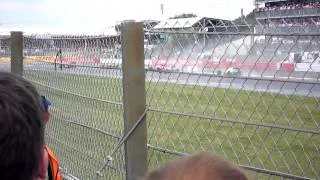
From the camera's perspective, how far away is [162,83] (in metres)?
Result: 3.10

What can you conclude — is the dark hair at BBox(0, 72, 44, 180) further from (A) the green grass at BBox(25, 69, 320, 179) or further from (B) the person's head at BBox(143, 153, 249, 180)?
(A) the green grass at BBox(25, 69, 320, 179)

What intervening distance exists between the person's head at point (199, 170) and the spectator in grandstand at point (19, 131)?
1.22ft

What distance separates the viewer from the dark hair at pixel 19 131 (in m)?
1.25

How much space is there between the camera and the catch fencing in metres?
2.37

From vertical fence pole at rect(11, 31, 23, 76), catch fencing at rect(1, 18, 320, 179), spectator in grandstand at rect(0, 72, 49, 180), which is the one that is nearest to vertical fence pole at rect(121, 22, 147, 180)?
catch fencing at rect(1, 18, 320, 179)

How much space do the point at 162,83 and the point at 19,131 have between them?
189 cm

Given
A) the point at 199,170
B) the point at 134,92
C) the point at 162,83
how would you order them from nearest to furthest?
the point at 199,170 → the point at 134,92 → the point at 162,83

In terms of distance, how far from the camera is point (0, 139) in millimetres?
1234

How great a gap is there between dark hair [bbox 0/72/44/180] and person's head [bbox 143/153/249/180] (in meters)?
0.37

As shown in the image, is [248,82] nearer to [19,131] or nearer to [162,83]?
[162,83]

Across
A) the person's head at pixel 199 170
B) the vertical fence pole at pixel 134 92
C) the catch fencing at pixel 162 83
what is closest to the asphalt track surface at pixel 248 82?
the catch fencing at pixel 162 83

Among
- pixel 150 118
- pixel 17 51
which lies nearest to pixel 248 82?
pixel 150 118

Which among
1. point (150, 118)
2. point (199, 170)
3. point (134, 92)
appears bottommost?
point (150, 118)

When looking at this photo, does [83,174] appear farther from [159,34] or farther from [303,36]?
[303,36]
